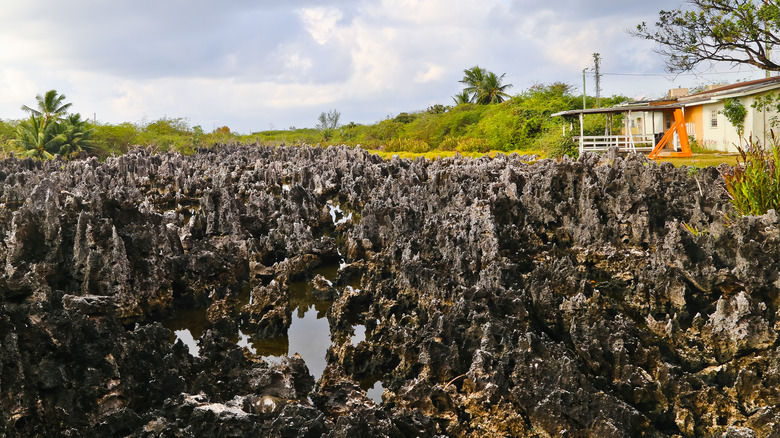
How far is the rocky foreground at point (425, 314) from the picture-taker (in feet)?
15.5

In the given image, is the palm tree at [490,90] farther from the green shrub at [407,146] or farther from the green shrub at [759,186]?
the green shrub at [759,186]

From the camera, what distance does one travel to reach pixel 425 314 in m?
7.73

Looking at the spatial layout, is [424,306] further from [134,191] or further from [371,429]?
[134,191]

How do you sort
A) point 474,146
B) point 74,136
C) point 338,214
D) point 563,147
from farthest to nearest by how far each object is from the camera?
point 74,136, point 474,146, point 563,147, point 338,214

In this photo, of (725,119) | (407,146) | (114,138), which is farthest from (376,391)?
(114,138)

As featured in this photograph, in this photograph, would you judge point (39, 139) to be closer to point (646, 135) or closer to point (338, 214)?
point (338, 214)

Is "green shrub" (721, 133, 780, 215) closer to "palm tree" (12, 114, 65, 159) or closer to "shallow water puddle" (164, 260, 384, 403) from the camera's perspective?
"shallow water puddle" (164, 260, 384, 403)

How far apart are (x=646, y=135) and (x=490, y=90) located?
101 feet

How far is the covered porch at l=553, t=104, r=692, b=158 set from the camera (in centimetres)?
2252

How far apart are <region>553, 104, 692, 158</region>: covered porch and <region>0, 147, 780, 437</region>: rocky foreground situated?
8538 mm

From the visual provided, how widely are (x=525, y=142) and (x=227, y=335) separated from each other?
2982 centimetres

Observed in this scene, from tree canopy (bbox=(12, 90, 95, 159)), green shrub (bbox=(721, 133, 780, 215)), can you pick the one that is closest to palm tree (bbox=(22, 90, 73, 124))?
tree canopy (bbox=(12, 90, 95, 159))

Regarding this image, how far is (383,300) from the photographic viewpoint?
27.1ft

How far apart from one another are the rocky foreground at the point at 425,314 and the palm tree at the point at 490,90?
4067 cm
